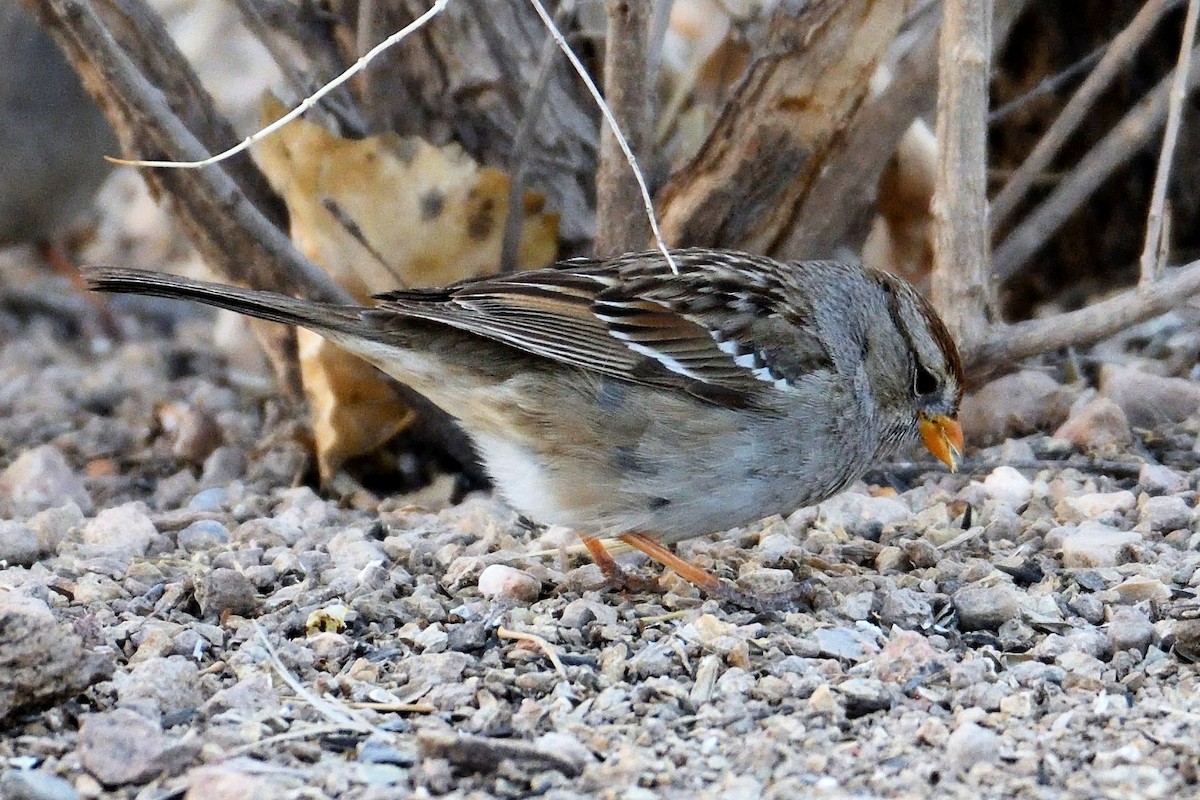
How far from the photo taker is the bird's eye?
400 centimetres

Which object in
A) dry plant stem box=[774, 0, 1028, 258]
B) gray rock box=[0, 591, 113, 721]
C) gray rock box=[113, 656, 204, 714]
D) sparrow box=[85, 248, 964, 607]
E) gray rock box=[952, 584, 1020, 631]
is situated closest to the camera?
gray rock box=[0, 591, 113, 721]

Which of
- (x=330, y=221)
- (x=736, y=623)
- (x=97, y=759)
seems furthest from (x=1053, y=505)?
(x=97, y=759)

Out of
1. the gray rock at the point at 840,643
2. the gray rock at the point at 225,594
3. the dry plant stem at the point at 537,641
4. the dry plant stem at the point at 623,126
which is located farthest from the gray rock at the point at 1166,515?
the gray rock at the point at 225,594

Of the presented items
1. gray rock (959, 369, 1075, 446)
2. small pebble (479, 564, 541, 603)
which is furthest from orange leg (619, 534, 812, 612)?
gray rock (959, 369, 1075, 446)

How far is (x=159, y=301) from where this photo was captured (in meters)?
7.61

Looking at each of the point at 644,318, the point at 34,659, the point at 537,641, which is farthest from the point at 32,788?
the point at 644,318

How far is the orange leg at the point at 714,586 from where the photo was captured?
3.54m

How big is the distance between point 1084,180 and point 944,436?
1.38 meters

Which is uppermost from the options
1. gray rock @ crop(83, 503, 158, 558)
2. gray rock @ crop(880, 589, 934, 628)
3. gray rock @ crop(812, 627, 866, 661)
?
gray rock @ crop(880, 589, 934, 628)

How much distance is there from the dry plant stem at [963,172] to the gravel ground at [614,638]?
0.51m

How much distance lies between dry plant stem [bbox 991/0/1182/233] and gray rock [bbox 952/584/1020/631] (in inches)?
70.7

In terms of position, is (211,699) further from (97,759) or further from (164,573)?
(164,573)

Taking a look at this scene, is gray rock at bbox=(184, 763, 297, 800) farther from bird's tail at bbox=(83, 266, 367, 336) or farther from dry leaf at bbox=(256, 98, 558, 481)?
dry leaf at bbox=(256, 98, 558, 481)

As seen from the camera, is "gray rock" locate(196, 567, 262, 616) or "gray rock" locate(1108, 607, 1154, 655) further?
"gray rock" locate(196, 567, 262, 616)
